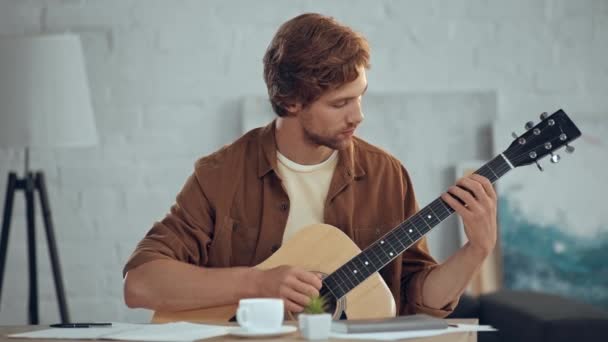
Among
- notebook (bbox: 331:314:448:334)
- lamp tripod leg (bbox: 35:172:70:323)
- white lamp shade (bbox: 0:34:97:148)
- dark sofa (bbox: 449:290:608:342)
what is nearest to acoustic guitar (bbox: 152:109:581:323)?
notebook (bbox: 331:314:448:334)

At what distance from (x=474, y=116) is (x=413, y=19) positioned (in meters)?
0.42

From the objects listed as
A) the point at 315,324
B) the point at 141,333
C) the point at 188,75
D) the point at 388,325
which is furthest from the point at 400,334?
the point at 188,75

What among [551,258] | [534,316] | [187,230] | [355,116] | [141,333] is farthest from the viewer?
[551,258]

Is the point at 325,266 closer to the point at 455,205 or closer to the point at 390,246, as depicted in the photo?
the point at 390,246

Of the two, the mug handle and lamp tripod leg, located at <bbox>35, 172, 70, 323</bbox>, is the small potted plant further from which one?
lamp tripod leg, located at <bbox>35, 172, 70, 323</bbox>

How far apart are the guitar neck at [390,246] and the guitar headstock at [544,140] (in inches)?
1.6

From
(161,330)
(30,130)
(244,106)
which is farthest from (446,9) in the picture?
(161,330)

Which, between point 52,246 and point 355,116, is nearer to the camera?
point 355,116

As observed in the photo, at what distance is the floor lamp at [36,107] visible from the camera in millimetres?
3314

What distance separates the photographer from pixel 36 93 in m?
3.32

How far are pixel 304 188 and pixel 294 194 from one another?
3 centimetres

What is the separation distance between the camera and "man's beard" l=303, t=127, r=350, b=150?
2.31 m

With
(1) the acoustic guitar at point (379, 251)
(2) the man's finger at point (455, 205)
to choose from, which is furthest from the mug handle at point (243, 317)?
(2) the man's finger at point (455, 205)

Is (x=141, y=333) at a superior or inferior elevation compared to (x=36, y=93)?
inferior
